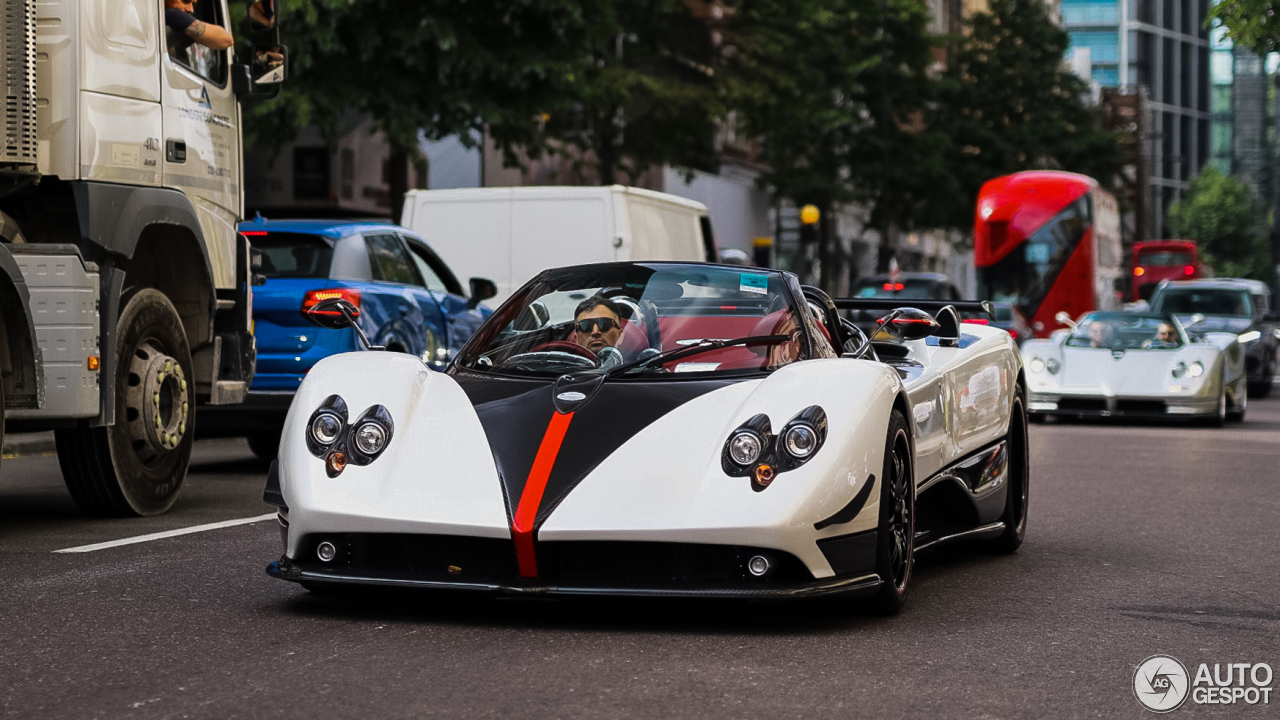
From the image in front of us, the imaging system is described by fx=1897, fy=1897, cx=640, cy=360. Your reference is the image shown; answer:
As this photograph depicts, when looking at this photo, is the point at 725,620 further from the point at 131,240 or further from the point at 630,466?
the point at 131,240

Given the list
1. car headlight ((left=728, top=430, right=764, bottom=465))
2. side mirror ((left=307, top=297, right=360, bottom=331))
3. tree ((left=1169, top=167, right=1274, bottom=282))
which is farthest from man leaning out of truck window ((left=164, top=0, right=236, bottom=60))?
tree ((left=1169, top=167, right=1274, bottom=282))

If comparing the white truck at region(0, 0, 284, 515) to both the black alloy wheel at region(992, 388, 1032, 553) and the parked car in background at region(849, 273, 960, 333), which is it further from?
the parked car in background at region(849, 273, 960, 333)

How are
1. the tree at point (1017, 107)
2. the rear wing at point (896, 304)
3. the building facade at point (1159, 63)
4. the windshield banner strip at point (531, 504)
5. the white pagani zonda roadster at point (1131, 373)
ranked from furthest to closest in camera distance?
the building facade at point (1159, 63)
the tree at point (1017, 107)
the white pagani zonda roadster at point (1131, 373)
the rear wing at point (896, 304)
the windshield banner strip at point (531, 504)

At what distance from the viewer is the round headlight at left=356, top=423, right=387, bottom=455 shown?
559 centimetres

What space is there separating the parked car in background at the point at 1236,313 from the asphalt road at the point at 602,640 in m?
18.4

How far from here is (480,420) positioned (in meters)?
5.71

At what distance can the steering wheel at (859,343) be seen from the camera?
6801 millimetres

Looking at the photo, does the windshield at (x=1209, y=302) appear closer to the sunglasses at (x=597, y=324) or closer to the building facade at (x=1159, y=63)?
the sunglasses at (x=597, y=324)

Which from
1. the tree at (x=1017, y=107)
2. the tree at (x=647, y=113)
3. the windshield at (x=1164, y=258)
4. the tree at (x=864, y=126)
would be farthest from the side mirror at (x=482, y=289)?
the windshield at (x=1164, y=258)

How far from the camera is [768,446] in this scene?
17.8 ft

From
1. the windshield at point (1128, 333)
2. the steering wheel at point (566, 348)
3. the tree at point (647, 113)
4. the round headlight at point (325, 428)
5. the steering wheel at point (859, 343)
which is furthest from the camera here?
the tree at point (647, 113)

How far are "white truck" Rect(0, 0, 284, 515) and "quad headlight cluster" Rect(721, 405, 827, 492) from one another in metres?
3.30

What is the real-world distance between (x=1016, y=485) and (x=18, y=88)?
4440mm

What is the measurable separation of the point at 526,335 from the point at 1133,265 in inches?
2548
